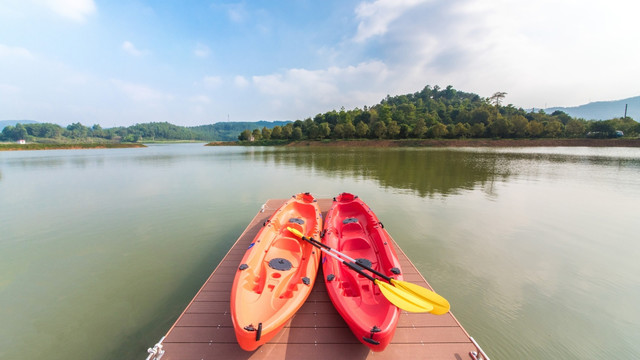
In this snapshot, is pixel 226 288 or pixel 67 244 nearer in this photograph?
pixel 226 288

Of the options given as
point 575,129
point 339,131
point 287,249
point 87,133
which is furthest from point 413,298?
point 87,133

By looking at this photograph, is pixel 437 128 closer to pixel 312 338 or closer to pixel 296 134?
pixel 296 134

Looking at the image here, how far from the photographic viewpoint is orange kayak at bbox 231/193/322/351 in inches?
125

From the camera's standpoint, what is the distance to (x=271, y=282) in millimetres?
4398

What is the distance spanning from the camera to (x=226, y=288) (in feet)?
15.5

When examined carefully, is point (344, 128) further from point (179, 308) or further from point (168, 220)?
point (179, 308)

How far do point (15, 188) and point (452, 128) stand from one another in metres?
72.1

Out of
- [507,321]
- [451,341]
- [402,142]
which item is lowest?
[507,321]

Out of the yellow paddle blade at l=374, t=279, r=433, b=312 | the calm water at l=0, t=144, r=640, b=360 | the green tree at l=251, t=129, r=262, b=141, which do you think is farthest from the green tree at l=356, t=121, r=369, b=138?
the yellow paddle blade at l=374, t=279, r=433, b=312

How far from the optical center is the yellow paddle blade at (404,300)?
131 inches

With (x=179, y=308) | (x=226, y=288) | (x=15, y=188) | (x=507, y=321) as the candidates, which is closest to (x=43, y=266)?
(x=179, y=308)

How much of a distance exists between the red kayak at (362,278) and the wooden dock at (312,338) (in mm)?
372

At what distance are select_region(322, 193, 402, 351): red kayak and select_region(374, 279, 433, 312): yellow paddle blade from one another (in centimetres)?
13

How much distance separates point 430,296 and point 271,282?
108 inches
